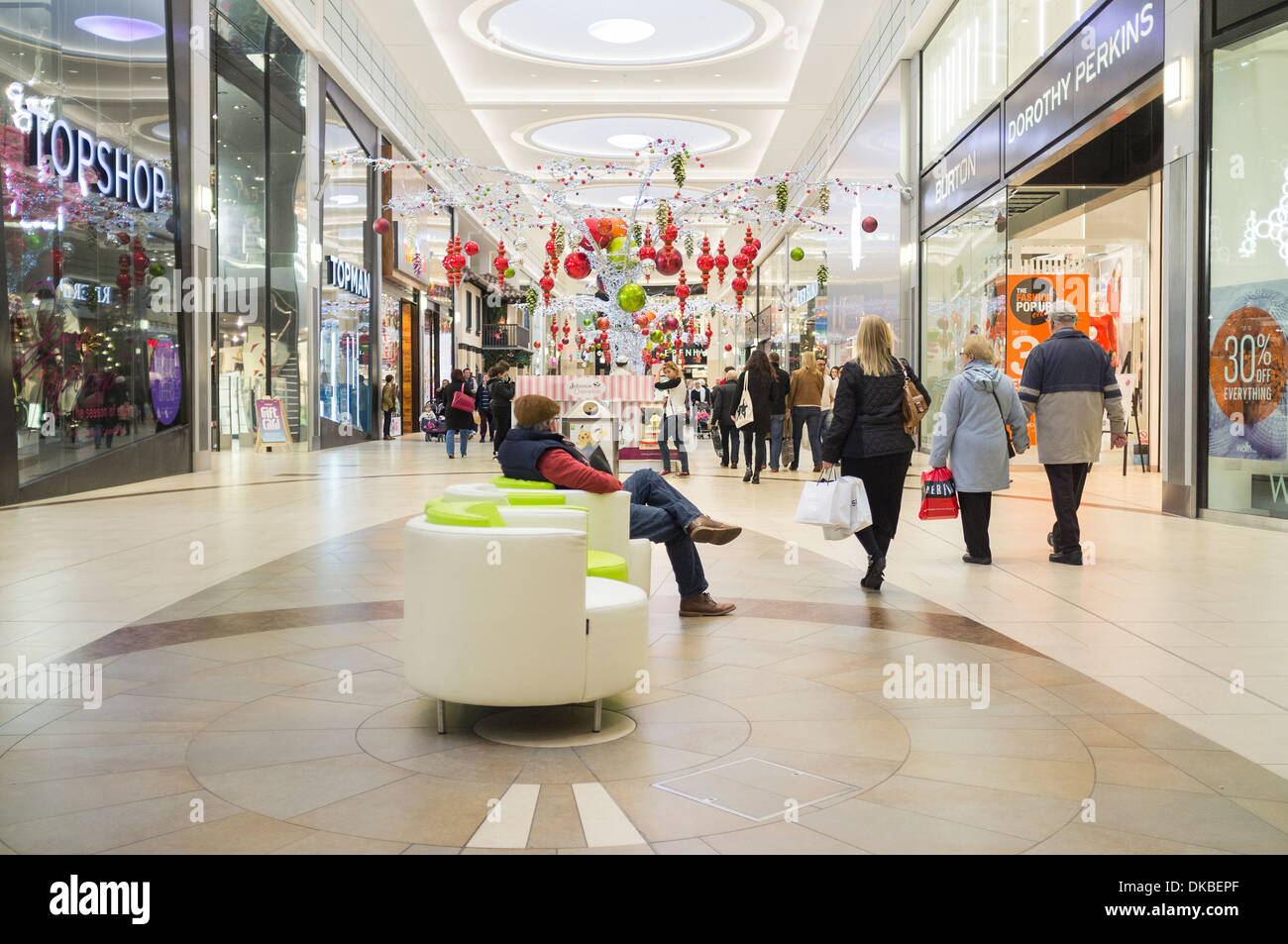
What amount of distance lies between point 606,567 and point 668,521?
1.01 meters

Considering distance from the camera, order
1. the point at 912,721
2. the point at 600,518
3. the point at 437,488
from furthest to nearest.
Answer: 1. the point at 437,488
2. the point at 600,518
3. the point at 912,721

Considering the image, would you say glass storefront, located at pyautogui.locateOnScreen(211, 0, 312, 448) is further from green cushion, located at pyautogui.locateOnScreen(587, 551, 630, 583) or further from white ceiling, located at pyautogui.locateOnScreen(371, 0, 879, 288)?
green cushion, located at pyautogui.locateOnScreen(587, 551, 630, 583)

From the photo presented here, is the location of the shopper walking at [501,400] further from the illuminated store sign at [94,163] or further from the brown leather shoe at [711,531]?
the brown leather shoe at [711,531]

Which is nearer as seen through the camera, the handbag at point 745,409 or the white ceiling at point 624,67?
the handbag at point 745,409

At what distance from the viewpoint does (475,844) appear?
2.47 m

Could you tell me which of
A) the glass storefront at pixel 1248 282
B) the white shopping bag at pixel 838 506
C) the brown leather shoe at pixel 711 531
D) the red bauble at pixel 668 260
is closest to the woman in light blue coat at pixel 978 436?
the white shopping bag at pixel 838 506

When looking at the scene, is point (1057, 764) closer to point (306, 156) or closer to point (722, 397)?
point (722, 397)

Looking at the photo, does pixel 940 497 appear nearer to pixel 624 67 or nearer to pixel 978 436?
pixel 978 436

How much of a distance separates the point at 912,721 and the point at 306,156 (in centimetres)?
1734

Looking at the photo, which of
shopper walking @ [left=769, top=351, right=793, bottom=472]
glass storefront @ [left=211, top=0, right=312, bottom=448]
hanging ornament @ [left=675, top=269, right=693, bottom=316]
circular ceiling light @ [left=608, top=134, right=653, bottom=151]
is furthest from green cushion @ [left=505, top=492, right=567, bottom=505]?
circular ceiling light @ [left=608, top=134, right=653, bottom=151]

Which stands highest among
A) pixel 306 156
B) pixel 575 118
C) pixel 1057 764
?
pixel 575 118

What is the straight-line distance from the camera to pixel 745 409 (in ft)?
44.8

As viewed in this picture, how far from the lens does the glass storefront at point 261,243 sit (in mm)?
18328
